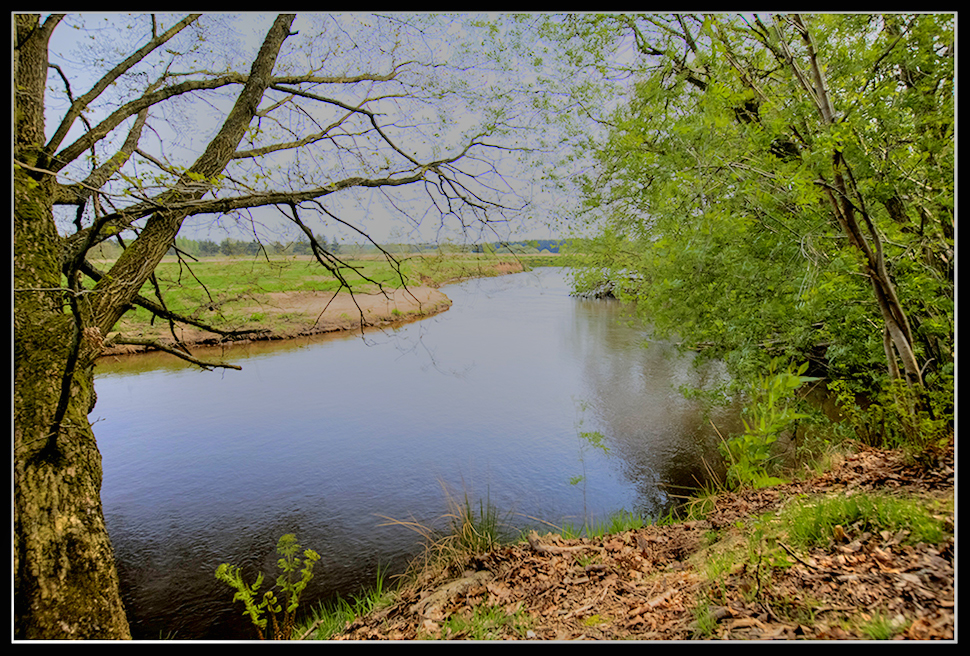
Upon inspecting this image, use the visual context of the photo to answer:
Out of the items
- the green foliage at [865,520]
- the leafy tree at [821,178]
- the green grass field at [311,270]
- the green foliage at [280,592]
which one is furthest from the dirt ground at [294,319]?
the green foliage at [865,520]

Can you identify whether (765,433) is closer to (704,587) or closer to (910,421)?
(910,421)

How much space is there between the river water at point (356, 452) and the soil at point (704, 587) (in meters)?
1.67

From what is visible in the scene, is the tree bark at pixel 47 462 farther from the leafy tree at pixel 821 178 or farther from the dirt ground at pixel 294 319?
the dirt ground at pixel 294 319

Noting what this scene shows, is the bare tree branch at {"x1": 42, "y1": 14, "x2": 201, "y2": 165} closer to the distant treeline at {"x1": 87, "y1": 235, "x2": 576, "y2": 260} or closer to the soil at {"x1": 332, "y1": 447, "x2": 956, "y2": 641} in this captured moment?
the distant treeline at {"x1": 87, "y1": 235, "x2": 576, "y2": 260}

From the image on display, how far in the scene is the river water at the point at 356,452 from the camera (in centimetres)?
500

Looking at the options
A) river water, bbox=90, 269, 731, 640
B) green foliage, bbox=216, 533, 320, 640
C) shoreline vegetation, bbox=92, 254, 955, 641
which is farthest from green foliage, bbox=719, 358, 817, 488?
green foliage, bbox=216, 533, 320, 640

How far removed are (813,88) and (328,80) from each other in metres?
4.15

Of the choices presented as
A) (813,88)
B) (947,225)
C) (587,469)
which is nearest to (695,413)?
(587,469)

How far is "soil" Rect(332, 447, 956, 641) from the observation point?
6.56 feet

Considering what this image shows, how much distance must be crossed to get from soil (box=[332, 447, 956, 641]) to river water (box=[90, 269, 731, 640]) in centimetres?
167

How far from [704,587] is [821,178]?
3213mm

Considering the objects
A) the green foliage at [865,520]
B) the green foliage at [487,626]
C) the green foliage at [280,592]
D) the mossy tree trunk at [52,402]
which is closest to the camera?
the green foliage at [865,520]

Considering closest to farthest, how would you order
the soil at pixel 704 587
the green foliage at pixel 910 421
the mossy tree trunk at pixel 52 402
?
the soil at pixel 704 587
the mossy tree trunk at pixel 52 402
the green foliage at pixel 910 421

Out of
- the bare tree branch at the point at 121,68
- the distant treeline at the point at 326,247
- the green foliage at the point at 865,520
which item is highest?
the bare tree branch at the point at 121,68
